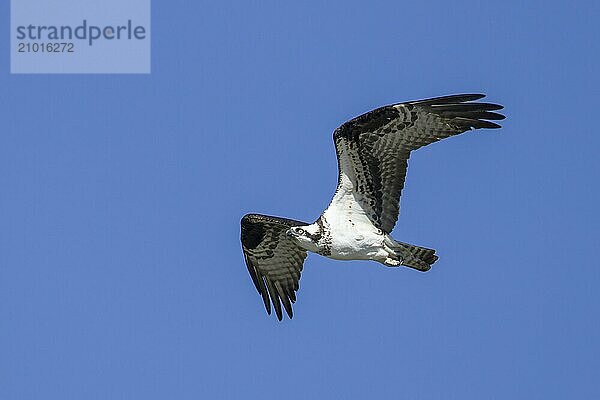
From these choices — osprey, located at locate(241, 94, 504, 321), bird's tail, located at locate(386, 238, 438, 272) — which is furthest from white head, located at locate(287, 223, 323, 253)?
bird's tail, located at locate(386, 238, 438, 272)

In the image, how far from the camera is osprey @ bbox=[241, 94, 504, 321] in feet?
52.0

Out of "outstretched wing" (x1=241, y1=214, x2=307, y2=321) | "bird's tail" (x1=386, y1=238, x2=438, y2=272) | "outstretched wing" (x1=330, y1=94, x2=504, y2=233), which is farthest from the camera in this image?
"outstretched wing" (x1=241, y1=214, x2=307, y2=321)

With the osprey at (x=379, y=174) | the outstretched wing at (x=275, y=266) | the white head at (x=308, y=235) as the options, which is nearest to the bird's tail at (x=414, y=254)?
the osprey at (x=379, y=174)

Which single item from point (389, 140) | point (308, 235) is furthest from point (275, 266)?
point (389, 140)

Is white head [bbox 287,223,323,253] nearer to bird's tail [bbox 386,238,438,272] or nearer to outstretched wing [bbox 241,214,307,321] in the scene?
bird's tail [bbox 386,238,438,272]

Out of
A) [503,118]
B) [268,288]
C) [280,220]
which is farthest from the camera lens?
[268,288]

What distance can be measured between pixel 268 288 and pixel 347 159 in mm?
3562

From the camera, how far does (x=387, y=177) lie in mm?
16359

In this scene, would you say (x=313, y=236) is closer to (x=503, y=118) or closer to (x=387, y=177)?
(x=387, y=177)

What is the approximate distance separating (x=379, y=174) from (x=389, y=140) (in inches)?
19.3

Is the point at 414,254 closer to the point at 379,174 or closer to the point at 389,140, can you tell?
the point at 379,174

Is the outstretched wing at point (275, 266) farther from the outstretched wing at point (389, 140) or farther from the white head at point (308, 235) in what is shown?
the outstretched wing at point (389, 140)

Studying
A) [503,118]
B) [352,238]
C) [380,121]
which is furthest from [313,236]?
[503,118]

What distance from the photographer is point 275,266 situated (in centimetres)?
1891
